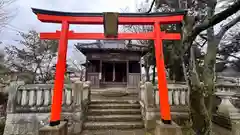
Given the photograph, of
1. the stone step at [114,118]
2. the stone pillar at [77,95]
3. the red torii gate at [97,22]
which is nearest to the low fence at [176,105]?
the stone step at [114,118]

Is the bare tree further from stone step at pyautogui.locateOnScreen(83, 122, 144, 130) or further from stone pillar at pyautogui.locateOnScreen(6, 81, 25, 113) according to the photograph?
stone step at pyautogui.locateOnScreen(83, 122, 144, 130)

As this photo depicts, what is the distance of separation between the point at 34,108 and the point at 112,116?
252 centimetres

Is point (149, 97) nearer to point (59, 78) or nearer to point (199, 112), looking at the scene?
point (199, 112)

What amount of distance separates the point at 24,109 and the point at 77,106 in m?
1.60

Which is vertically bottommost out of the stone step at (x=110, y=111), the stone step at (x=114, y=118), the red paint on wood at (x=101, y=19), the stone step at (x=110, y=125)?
the stone step at (x=110, y=125)

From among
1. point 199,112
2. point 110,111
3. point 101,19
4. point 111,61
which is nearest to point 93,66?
point 111,61

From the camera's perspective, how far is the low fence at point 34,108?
4352 millimetres

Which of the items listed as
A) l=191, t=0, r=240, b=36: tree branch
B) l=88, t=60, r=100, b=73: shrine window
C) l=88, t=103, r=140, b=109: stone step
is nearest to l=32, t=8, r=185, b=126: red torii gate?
l=191, t=0, r=240, b=36: tree branch

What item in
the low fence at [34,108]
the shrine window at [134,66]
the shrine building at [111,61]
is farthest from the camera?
the shrine window at [134,66]

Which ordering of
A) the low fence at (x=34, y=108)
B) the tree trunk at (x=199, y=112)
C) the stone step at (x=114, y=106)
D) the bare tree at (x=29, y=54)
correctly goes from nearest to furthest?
the tree trunk at (x=199, y=112), the low fence at (x=34, y=108), the stone step at (x=114, y=106), the bare tree at (x=29, y=54)

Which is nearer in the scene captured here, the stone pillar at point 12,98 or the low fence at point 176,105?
the stone pillar at point 12,98

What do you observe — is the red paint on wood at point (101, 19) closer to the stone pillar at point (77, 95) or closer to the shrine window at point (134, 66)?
the stone pillar at point (77, 95)

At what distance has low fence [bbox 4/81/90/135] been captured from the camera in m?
4.35

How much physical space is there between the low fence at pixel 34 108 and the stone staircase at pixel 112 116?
493mm
